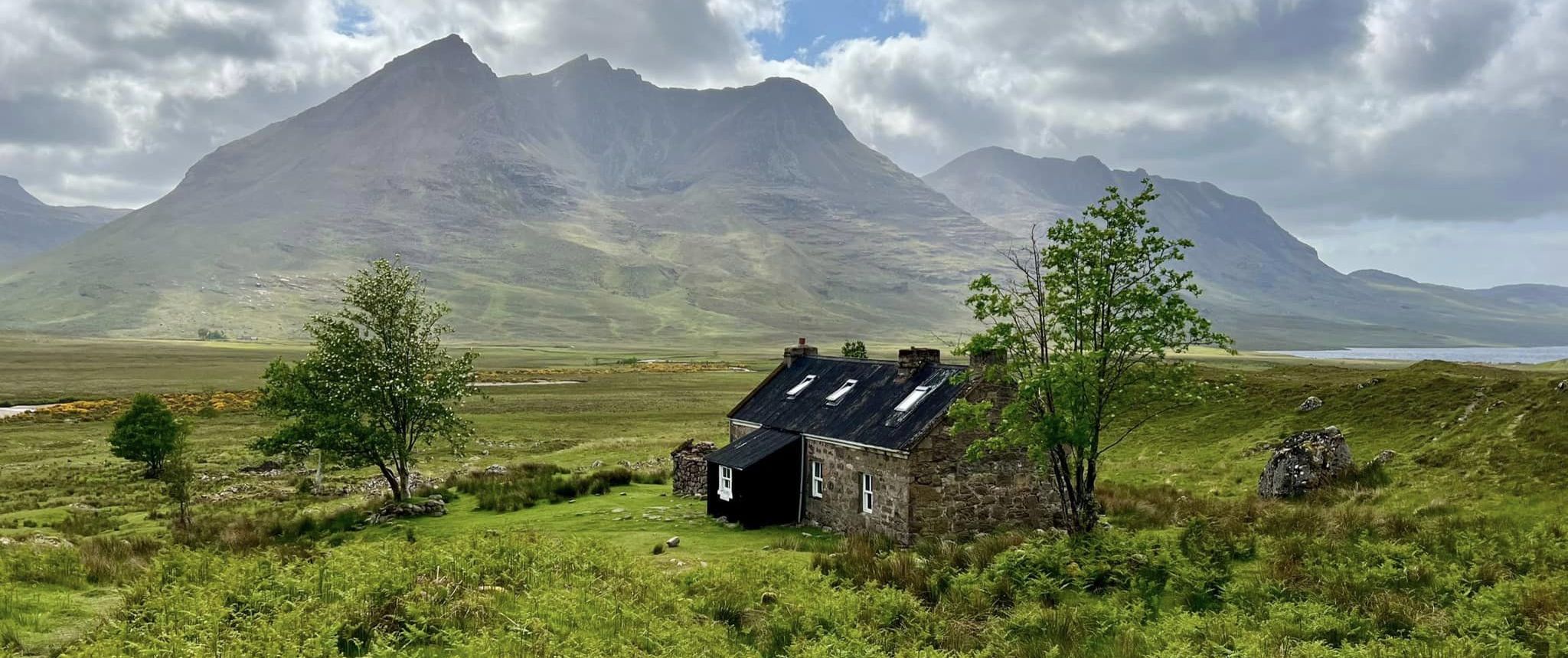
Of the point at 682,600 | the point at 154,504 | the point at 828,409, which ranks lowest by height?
the point at 154,504

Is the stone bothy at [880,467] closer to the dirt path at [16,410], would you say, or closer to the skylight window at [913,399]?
the skylight window at [913,399]

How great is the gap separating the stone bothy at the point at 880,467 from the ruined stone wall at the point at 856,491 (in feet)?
0.13

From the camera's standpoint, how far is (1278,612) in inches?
597

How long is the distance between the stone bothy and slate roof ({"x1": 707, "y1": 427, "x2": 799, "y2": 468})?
2.9 inches

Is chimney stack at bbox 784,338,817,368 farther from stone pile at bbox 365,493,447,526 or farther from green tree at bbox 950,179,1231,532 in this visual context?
green tree at bbox 950,179,1231,532

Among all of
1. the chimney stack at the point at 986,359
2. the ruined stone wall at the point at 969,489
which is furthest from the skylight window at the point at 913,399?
the chimney stack at the point at 986,359

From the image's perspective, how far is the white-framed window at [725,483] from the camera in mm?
32125

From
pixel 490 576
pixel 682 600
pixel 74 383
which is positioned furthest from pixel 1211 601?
pixel 74 383

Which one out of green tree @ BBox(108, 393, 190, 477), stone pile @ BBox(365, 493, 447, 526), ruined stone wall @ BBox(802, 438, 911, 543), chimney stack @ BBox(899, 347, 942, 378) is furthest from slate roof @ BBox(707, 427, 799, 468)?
green tree @ BBox(108, 393, 190, 477)

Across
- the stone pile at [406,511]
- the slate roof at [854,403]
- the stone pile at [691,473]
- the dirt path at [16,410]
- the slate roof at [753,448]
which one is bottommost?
the dirt path at [16,410]

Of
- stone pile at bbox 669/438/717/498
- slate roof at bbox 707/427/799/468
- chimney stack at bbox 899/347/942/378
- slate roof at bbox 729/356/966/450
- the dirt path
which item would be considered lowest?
the dirt path

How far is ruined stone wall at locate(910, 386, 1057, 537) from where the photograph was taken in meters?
27.4

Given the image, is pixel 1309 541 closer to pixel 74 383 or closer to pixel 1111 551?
pixel 1111 551

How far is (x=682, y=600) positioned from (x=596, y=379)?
122 m
